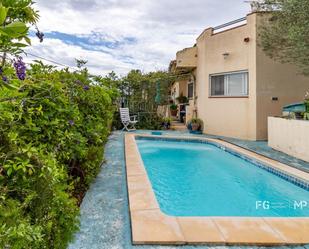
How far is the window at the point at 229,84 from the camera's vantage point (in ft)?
42.2

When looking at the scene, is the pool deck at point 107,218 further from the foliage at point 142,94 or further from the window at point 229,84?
the foliage at point 142,94

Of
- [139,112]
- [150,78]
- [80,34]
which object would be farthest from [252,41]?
[80,34]

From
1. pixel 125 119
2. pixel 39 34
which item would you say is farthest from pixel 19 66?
pixel 125 119

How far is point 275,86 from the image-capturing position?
12070 millimetres

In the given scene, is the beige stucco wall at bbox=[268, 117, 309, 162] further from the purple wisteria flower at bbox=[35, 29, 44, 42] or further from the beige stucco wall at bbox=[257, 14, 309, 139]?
the purple wisteria flower at bbox=[35, 29, 44, 42]

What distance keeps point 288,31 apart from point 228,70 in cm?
526

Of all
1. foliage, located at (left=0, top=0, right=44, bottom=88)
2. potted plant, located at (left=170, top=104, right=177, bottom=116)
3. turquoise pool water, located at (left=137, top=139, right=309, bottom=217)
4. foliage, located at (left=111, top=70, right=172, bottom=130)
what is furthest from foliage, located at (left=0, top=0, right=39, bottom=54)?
potted plant, located at (left=170, top=104, right=177, bottom=116)

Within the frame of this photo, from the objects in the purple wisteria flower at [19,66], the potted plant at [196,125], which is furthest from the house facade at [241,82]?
the purple wisteria flower at [19,66]

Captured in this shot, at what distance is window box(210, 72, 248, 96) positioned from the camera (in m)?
12.9

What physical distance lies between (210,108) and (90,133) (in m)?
10.5

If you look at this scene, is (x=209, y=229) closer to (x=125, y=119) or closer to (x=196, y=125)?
(x=196, y=125)

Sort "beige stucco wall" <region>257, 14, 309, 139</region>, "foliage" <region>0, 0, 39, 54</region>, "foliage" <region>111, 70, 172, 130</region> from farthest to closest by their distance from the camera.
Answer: "foliage" <region>111, 70, 172, 130</region>
"beige stucco wall" <region>257, 14, 309, 139</region>
"foliage" <region>0, 0, 39, 54</region>

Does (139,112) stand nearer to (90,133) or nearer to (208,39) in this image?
(208,39)

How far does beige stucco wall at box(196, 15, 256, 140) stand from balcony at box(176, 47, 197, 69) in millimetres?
380
